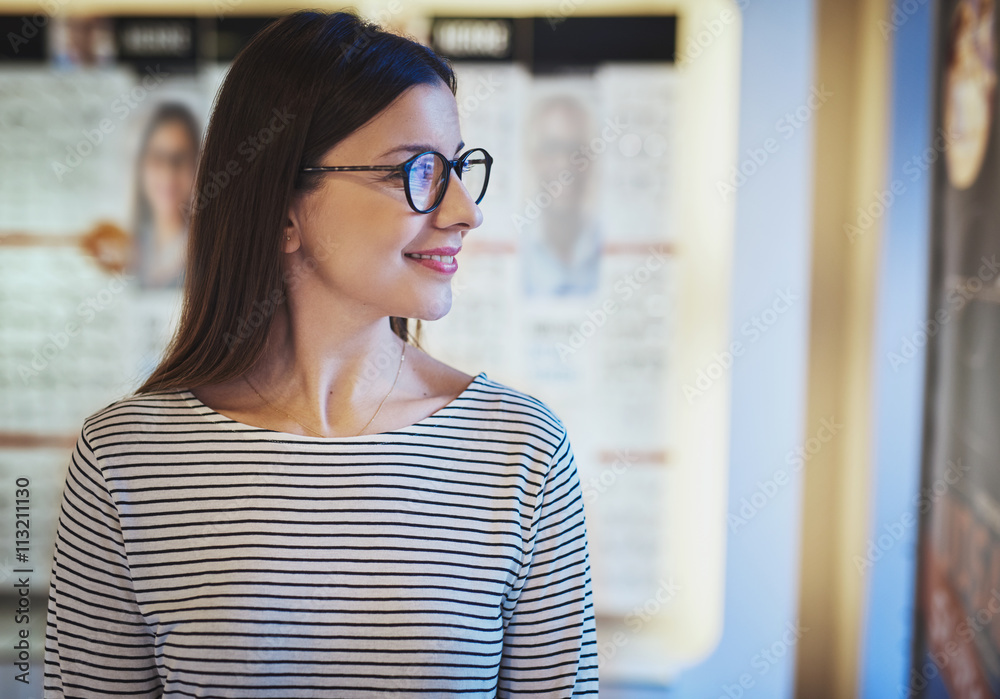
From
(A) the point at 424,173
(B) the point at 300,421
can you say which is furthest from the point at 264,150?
(B) the point at 300,421

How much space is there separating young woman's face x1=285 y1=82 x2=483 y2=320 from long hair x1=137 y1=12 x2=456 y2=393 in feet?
0.08

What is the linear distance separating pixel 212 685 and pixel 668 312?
1908 millimetres

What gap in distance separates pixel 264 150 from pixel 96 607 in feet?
2.25

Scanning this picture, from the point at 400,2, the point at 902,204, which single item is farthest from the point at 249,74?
the point at 902,204

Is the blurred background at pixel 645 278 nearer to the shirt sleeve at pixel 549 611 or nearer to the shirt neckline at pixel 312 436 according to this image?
the shirt neckline at pixel 312 436

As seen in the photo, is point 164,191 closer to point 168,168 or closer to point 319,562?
point 168,168

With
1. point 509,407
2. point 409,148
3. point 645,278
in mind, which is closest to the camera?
point 409,148

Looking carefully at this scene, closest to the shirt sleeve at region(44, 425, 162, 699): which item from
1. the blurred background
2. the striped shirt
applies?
the striped shirt

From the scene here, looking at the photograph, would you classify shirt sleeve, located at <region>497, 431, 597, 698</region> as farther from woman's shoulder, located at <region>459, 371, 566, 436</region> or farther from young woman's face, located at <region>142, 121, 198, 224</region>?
young woman's face, located at <region>142, 121, 198, 224</region>

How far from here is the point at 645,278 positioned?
8.61 feet

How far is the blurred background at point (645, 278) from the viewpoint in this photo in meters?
2.49

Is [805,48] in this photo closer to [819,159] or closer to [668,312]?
[819,159]

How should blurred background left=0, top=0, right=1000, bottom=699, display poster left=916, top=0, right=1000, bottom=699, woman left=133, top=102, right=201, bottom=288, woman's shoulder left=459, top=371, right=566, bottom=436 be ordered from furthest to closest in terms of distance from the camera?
woman left=133, top=102, right=201, bottom=288 → blurred background left=0, top=0, right=1000, bottom=699 → display poster left=916, top=0, right=1000, bottom=699 → woman's shoulder left=459, top=371, right=566, bottom=436

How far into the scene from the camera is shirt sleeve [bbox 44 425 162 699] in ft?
3.69
